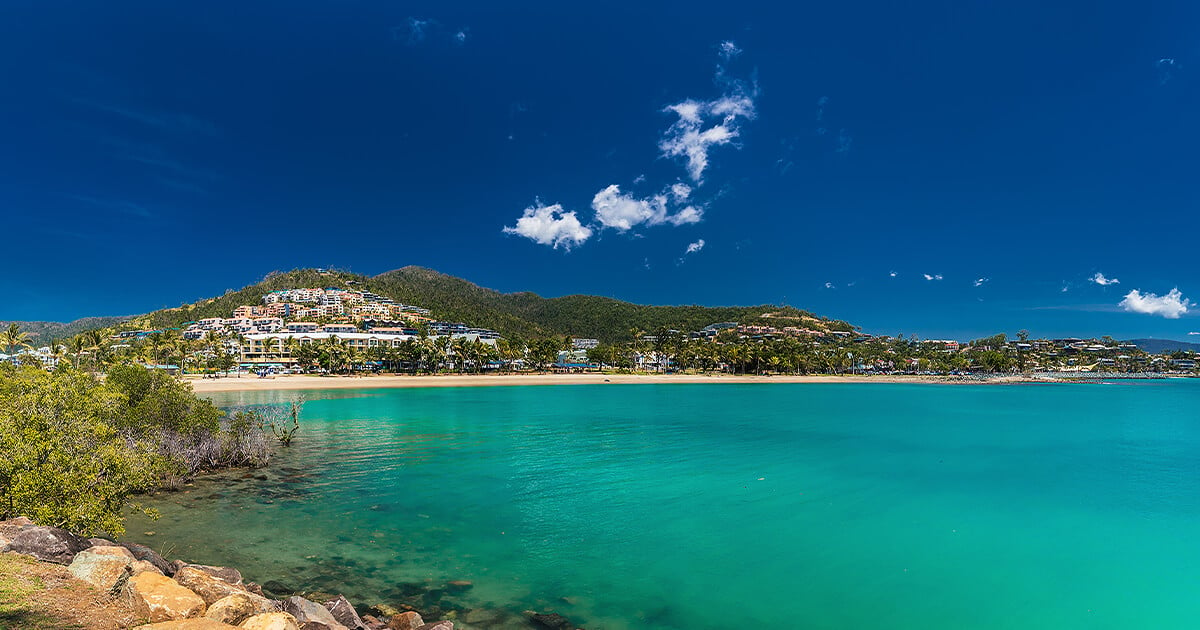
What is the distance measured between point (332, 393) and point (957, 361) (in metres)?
153

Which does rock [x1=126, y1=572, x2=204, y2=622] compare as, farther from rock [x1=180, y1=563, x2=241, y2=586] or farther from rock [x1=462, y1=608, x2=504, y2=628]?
rock [x1=462, y1=608, x2=504, y2=628]

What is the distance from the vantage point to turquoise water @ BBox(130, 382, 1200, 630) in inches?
Answer: 450

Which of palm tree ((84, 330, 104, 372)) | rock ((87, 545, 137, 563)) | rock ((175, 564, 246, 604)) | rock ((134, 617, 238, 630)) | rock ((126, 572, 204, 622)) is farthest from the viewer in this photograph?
palm tree ((84, 330, 104, 372))

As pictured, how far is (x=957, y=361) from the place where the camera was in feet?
495

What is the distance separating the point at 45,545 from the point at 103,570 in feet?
6.42

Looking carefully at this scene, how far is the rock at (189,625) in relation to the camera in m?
6.02

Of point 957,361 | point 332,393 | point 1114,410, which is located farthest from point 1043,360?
point 332,393

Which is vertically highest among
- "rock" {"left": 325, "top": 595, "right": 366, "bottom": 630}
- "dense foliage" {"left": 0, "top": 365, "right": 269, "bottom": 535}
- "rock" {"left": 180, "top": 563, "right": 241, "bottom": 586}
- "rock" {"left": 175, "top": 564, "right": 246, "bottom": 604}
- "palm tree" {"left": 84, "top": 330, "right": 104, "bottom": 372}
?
"palm tree" {"left": 84, "top": 330, "right": 104, "bottom": 372}

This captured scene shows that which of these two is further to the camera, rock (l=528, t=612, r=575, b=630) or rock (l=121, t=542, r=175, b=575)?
rock (l=528, t=612, r=575, b=630)

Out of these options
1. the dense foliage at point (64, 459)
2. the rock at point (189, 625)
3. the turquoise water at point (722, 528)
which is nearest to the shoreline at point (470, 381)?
the turquoise water at point (722, 528)

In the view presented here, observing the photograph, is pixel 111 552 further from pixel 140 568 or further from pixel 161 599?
pixel 161 599

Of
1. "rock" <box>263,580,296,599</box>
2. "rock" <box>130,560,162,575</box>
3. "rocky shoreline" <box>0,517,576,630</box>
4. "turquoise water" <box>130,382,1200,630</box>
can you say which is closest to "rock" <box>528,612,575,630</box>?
"rocky shoreline" <box>0,517,576,630</box>

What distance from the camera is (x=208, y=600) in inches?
297

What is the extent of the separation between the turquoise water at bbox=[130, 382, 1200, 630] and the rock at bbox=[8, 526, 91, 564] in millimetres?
3774
